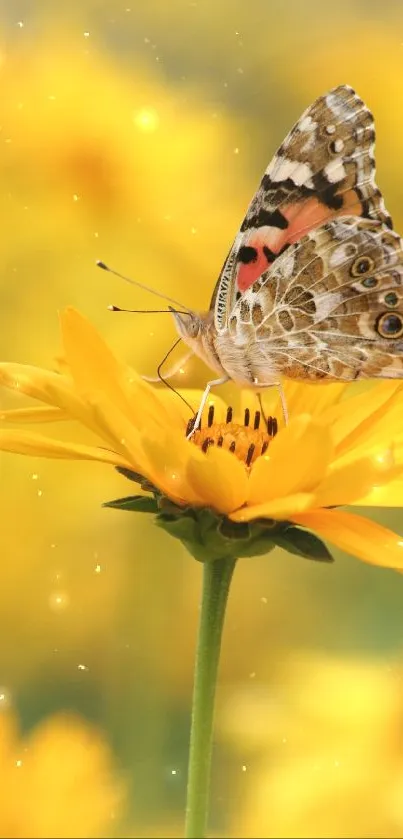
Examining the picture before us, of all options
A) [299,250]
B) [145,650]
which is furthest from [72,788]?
[299,250]

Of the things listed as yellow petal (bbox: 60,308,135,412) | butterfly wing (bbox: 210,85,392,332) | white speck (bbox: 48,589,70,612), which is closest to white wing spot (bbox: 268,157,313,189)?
butterfly wing (bbox: 210,85,392,332)

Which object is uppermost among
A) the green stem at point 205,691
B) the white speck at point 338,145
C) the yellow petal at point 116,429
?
the white speck at point 338,145

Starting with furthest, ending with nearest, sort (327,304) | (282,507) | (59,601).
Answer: (59,601) < (327,304) < (282,507)

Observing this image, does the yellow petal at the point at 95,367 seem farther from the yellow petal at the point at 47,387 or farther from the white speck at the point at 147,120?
the white speck at the point at 147,120

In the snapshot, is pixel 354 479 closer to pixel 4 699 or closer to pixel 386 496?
pixel 386 496

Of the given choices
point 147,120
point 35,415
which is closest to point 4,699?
point 35,415

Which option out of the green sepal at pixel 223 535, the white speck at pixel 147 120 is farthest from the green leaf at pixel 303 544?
the white speck at pixel 147 120
